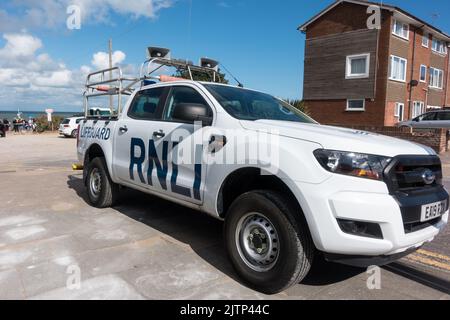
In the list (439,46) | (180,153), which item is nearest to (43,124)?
(439,46)

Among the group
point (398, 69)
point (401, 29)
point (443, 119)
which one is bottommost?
point (443, 119)

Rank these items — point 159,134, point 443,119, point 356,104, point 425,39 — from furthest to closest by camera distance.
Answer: point 425,39
point 356,104
point 443,119
point 159,134

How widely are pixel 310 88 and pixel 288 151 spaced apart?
25881mm

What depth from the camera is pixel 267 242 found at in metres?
3.33

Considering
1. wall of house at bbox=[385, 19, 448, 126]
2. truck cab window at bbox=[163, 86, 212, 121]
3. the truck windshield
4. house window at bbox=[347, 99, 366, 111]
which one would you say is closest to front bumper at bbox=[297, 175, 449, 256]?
the truck windshield

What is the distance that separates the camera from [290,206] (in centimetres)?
314

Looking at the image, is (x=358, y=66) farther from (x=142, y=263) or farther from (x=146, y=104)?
(x=142, y=263)

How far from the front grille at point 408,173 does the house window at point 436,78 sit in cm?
3070

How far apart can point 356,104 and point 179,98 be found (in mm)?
22859

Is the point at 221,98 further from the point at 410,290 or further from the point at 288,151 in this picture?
the point at 410,290

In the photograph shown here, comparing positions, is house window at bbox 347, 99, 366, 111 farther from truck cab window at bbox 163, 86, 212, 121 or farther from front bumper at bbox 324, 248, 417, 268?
front bumper at bbox 324, 248, 417, 268

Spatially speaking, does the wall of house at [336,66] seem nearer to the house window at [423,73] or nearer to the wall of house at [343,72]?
the wall of house at [343,72]

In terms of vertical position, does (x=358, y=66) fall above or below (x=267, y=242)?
above
